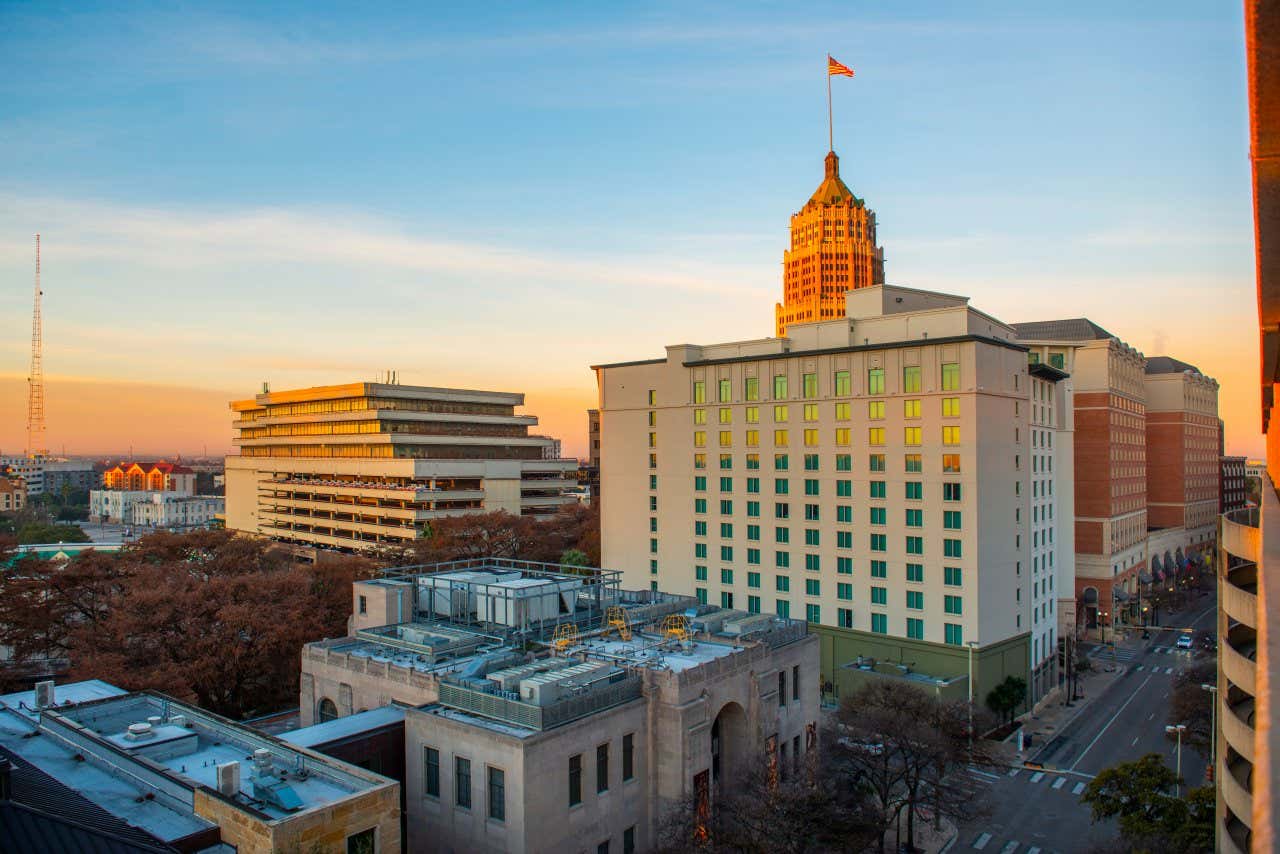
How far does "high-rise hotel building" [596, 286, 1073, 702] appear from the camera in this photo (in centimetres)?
6619

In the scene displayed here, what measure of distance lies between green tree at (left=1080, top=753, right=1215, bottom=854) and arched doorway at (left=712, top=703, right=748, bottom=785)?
1670cm

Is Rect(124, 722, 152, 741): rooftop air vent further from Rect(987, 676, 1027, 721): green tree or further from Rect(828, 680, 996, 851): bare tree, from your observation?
Rect(987, 676, 1027, 721): green tree

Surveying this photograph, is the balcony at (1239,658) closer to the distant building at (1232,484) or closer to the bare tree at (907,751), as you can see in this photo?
the bare tree at (907,751)

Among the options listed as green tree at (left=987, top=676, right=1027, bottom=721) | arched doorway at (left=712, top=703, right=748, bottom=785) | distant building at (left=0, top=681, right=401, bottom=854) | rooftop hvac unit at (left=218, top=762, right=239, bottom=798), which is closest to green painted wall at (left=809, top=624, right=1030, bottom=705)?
green tree at (left=987, top=676, right=1027, bottom=721)

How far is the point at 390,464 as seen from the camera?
390 ft

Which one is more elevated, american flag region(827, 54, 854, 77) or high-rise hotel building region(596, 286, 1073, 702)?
american flag region(827, 54, 854, 77)

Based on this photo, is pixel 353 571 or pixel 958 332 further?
pixel 353 571

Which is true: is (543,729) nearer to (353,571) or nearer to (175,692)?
(175,692)

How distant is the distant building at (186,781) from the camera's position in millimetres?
25172

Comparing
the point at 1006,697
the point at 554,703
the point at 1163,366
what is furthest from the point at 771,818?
the point at 1163,366

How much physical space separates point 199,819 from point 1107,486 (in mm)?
100625

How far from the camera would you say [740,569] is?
7862 cm

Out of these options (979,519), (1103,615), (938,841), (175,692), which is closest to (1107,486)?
(1103,615)

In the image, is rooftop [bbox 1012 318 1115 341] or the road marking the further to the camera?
rooftop [bbox 1012 318 1115 341]
